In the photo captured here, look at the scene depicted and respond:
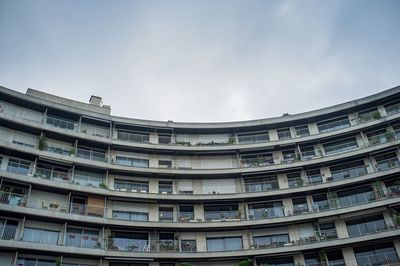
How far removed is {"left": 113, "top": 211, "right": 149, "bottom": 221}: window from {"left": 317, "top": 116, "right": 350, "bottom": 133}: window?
21710mm

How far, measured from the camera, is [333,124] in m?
44.0

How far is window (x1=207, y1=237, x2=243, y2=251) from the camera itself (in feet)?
124

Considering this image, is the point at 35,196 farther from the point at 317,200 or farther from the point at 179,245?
the point at 317,200

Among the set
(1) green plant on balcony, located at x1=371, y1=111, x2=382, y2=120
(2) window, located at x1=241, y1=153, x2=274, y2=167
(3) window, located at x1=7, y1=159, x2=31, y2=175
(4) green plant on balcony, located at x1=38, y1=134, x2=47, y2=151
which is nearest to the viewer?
(3) window, located at x1=7, y1=159, x2=31, y2=175

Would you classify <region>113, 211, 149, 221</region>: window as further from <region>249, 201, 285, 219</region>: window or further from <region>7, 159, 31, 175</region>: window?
<region>249, 201, 285, 219</region>: window

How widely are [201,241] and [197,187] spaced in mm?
6035

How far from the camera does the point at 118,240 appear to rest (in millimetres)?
36094

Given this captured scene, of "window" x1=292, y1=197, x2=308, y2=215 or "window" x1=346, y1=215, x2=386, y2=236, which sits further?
"window" x1=292, y1=197, x2=308, y2=215

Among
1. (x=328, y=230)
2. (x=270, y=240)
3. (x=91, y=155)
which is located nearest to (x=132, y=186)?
(x=91, y=155)

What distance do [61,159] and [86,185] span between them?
11.2 ft

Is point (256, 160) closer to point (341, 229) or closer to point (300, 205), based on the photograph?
point (300, 205)

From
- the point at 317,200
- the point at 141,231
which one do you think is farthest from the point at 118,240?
the point at 317,200

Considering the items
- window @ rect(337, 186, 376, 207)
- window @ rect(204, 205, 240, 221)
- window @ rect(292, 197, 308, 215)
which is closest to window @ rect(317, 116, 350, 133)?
window @ rect(337, 186, 376, 207)

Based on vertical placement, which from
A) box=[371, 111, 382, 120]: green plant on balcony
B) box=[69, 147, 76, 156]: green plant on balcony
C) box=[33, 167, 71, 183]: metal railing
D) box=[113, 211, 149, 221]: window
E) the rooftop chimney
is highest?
the rooftop chimney
